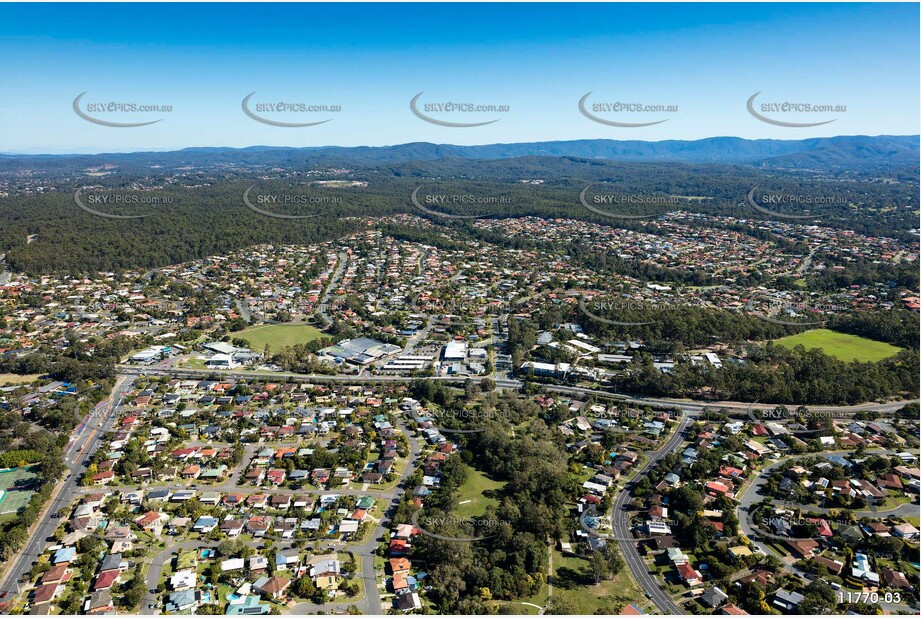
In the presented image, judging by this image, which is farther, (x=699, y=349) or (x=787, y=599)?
(x=699, y=349)

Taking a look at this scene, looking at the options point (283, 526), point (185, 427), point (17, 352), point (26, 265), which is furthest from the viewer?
point (26, 265)

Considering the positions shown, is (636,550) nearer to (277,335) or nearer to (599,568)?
(599,568)

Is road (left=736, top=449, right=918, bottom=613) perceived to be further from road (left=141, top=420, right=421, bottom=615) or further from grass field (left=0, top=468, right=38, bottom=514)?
grass field (left=0, top=468, right=38, bottom=514)

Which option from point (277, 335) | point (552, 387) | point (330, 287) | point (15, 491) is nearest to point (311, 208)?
point (330, 287)

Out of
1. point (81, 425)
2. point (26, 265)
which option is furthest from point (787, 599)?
point (26, 265)

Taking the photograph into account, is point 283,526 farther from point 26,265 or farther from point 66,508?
point 26,265

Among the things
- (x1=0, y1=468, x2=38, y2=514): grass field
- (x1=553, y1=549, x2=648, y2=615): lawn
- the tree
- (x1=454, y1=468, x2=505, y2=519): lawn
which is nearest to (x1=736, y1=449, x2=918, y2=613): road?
(x1=553, y1=549, x2=648, y2=615): lawn
